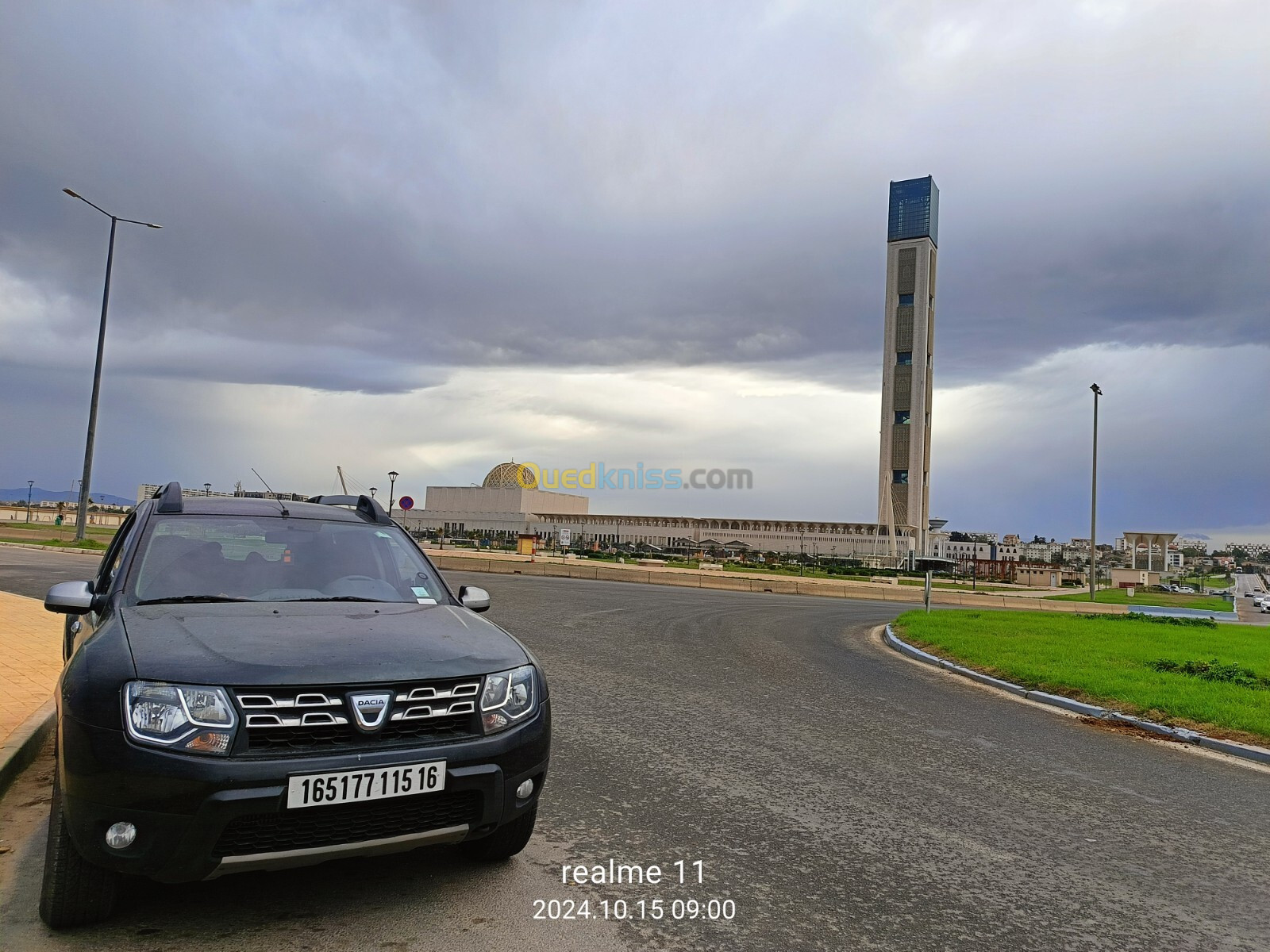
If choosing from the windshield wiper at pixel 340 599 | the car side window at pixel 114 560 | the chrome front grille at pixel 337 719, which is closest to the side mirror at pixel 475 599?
the windshield wiper at pixel 340 599

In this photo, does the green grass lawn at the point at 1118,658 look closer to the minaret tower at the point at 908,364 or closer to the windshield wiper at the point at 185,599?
the windshield wiper at the point at 185,599

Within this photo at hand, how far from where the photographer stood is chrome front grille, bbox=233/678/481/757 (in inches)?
114

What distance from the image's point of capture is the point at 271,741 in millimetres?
2900

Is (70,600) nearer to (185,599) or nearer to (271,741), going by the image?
(185,599)

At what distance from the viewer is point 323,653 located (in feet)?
10.4

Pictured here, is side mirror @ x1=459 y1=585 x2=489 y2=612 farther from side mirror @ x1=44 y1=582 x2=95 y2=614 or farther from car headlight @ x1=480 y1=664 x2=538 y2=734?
side mirror @ x1=44 y1=582 x2=95 y2=614

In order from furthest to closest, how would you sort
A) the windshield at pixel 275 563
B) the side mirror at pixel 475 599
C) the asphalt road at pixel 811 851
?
the side mirror at pixel 475 599
the windshield at pixel 275 563
the asphalt road at pixel 811 851

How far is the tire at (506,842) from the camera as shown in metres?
3.64

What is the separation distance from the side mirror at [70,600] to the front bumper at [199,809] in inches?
31.4

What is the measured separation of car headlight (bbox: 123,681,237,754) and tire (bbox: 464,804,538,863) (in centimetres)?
129

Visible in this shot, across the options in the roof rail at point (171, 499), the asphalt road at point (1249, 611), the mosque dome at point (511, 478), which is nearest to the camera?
the roof rail at point (171, 499)

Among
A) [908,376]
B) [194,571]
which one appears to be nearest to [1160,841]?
[194,571]

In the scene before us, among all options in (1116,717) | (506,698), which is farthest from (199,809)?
(1116,717)

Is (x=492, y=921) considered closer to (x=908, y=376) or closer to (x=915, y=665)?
(x=915, y=665)
